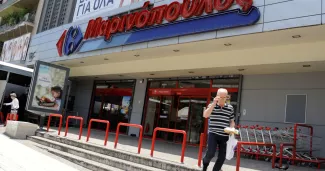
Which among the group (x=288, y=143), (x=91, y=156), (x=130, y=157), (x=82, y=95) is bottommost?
(x=91, y=156)

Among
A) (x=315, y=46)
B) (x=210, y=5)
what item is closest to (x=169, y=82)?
(x=210, y=5)

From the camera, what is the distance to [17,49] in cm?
2306

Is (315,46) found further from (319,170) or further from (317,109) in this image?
(319,170)

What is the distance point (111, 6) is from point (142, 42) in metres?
5.60

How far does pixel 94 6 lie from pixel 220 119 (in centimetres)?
1295

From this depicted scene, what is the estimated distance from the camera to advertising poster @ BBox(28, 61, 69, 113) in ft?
42.3

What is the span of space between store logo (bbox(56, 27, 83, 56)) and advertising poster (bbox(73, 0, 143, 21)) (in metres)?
1.78

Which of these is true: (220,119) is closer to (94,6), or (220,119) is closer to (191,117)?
(191,117)

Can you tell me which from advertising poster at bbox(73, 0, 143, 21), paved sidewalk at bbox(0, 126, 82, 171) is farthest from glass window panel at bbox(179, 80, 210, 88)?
paved sidewalk at bbox(0, 126, 82, 171)

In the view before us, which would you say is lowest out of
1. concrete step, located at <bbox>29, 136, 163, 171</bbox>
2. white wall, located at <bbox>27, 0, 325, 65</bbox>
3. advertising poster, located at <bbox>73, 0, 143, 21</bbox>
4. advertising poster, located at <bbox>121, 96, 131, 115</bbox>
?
concrete step, located at <bbox>29, 136, 163, 171</bbox>

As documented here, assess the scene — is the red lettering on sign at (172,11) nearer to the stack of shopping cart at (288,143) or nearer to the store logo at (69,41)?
the stack of shopping cart at (288,143)

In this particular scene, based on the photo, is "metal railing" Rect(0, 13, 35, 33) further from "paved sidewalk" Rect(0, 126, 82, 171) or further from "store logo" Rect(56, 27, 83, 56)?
"paved sidewalk" Rect(0, 126, 82, 171)

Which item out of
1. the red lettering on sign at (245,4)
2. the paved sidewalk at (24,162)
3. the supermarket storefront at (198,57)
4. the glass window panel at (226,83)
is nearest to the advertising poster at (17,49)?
the supermarket storefront at (198,57)

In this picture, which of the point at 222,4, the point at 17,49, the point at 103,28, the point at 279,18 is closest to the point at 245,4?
the point at 222,4
